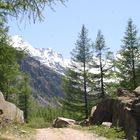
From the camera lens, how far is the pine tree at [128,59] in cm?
4953

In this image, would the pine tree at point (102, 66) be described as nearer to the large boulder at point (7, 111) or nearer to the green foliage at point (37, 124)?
the green foliage at point (37, 124)

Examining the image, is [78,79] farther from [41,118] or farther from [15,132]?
[15,132]

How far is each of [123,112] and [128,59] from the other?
26.8 m

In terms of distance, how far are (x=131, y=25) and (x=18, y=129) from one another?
34128 mm

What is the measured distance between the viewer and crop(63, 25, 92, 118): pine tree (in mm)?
53344

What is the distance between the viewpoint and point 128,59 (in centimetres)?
4991

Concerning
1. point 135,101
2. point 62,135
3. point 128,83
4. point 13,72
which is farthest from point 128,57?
point 62,135

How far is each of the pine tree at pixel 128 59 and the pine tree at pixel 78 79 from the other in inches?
198

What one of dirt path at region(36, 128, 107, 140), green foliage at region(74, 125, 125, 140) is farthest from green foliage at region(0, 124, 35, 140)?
green foliage at region(74, 125, 125, 140)

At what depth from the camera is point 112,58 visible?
2115 inches

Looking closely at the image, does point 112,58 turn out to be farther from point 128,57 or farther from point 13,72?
point 13,72

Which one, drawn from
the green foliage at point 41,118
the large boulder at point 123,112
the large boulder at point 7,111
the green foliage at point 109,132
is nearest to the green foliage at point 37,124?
the green foliage at point 41,118

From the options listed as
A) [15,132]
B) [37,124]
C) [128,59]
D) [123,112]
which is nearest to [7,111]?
[15,132]

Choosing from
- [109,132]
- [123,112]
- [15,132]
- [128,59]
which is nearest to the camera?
[15,132]
